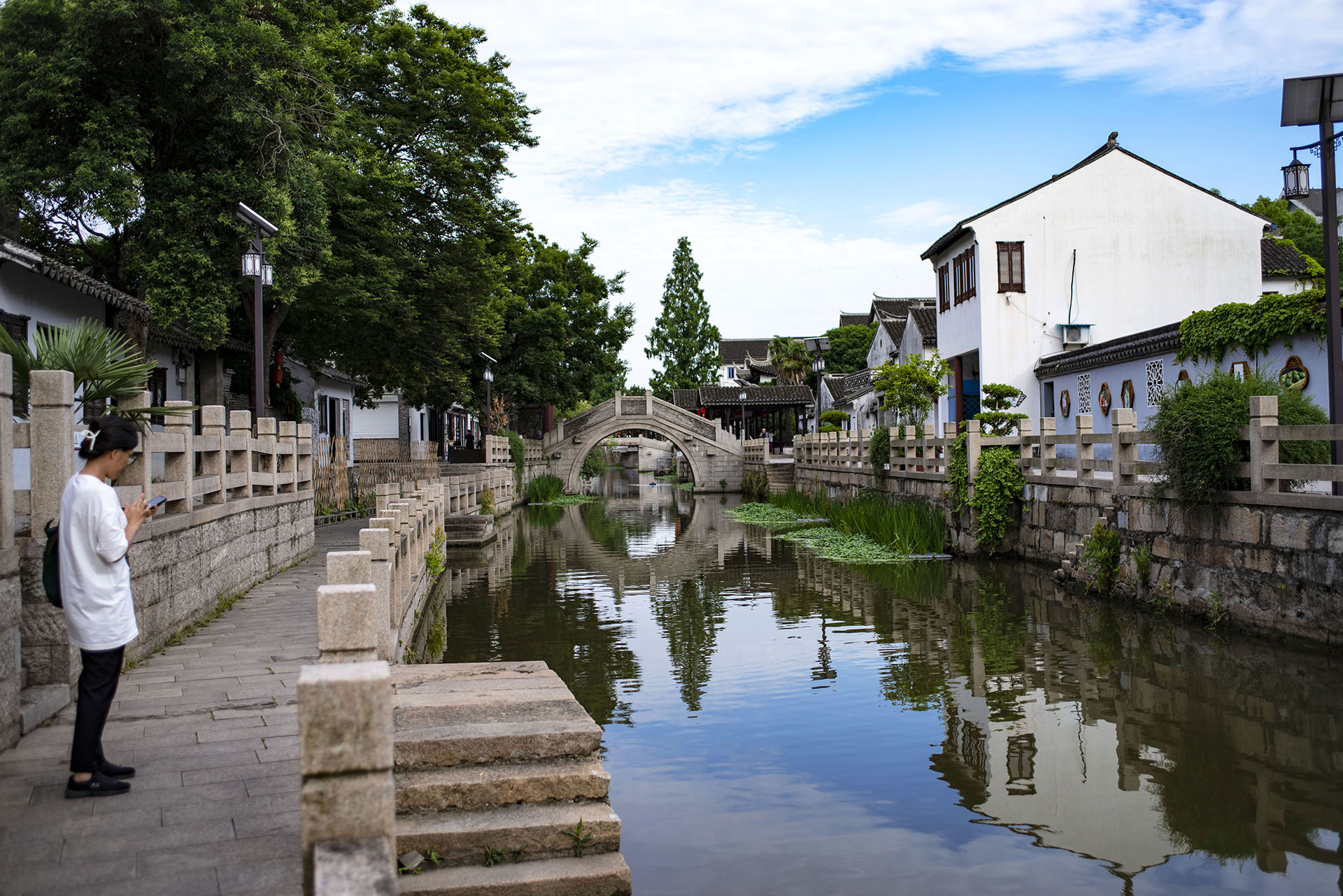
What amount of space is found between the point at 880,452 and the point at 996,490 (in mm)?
6404

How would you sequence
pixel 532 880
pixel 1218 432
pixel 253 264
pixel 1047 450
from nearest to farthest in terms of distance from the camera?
pixel 532 880 < pixel 1218 432 < pixel 253 264 < pixel 1047 450

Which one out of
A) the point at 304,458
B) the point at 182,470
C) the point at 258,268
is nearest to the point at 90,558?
the point at 182,470

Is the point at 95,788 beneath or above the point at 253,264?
beneath

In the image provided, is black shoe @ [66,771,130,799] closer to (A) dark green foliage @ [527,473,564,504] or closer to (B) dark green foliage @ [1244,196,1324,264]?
(A) dark green foliage @ [527,473,564,504]

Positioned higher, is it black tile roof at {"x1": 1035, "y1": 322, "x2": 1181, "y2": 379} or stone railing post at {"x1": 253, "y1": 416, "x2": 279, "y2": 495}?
black tile roof at {"x1": 1035, "y1": 322, "x2": 1181, "y2": 379}

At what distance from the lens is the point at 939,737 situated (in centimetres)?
698

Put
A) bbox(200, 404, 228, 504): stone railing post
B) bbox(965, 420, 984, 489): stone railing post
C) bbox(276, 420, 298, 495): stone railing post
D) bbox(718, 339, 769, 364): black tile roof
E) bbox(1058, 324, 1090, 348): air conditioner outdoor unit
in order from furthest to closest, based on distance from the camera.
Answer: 1. bbox(718, 339, 769, 364): black tile roof
2. bbox(1058, 324, 1090, 348): air conditioner outdoor unit
3. bbox(965, 420, 984, 489): stone railing post
4. bbox(276, 420, 298, 495): stone railing post
5. bbox(200, 404, 228, 504): stone railing post

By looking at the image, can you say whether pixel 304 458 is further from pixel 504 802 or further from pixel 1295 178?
pixel 1295 178

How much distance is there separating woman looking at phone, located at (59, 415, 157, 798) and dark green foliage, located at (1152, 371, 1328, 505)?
9041 mm

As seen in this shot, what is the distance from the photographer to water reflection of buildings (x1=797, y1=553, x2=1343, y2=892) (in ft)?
17.5

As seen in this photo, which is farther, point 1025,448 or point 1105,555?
point 1025,448

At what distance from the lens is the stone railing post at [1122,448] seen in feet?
38.7

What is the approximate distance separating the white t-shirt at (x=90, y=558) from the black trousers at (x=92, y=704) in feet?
0.18

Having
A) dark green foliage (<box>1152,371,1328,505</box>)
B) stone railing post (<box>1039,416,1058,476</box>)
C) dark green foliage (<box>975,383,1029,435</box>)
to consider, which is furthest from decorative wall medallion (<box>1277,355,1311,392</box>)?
dark green foliage (<box>1152,371,1328,505</box>)
